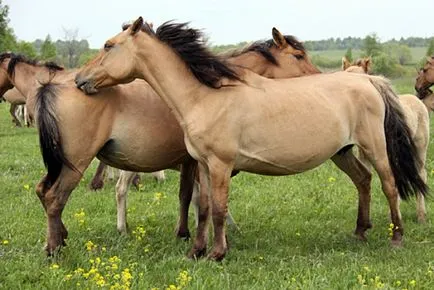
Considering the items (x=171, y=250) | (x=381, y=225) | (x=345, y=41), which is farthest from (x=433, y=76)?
(x=345, y=41)

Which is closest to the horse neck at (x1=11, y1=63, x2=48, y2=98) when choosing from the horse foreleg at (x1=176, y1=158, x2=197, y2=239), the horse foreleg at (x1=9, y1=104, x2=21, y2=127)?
the horse foreleg at (x1=176, y1=158, x2=197, y2=239)

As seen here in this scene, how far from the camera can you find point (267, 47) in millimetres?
7492

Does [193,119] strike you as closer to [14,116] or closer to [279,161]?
[279,161]

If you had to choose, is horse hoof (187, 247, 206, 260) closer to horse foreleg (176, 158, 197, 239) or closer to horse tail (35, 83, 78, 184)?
horse foreleg (176, 158, 197, 239)

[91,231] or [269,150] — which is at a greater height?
[269,150]

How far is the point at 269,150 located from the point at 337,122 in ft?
2.70

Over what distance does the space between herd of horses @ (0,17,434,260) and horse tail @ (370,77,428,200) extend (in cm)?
23

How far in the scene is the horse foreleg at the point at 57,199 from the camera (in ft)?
20.1

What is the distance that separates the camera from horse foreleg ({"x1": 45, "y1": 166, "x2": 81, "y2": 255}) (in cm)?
612

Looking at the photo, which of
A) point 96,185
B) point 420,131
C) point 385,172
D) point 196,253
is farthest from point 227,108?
point 96,185

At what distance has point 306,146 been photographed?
6242 mm

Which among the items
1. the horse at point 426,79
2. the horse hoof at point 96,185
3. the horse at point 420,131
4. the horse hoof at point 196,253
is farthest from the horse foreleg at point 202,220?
the horse at point 426,79

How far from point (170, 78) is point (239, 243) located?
6.94 feet

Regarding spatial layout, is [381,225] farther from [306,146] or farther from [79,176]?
[79,176]
